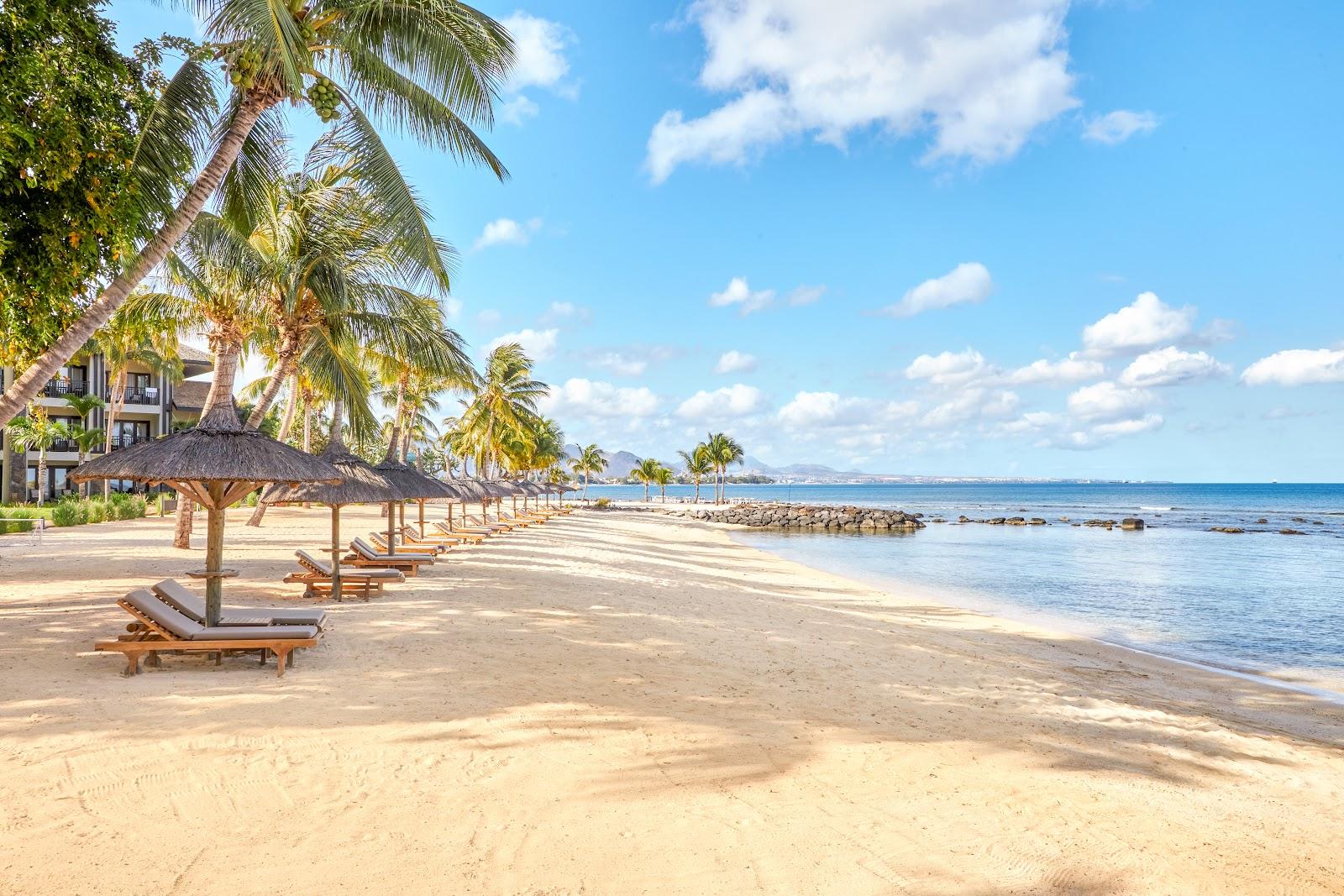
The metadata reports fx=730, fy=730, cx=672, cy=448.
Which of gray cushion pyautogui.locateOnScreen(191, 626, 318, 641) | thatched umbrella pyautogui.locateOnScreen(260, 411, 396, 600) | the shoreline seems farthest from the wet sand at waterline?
thatched umbrella pyautogui.locateOnScreen(260, 411, 396, 600)

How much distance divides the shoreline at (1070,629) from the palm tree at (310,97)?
12.2 metres

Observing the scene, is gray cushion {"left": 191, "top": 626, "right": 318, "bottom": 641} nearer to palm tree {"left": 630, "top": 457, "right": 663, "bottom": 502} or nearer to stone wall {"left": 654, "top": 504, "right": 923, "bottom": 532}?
stone wall {"left": 654, "top": 504, "right": 923, "bottom": 532}

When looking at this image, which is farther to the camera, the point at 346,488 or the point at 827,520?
the point at 827,520

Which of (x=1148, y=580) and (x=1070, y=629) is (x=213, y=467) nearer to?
(x=1070, y=629)

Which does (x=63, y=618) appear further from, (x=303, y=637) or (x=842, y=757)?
(x=842, y=757)

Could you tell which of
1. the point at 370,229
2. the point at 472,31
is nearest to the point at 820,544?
the point at 370,229

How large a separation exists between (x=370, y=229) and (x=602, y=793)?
43.0 feet

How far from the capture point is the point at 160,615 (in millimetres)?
6586

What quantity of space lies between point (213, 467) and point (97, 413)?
36.8 meters

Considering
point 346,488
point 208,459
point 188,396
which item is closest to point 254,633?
point 208,459

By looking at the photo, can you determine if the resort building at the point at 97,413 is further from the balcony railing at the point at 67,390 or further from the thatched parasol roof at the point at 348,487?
the thatched parasol roof at the point at 348,487

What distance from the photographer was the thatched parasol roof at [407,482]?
13.2 metres

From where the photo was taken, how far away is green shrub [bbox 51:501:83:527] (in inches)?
835

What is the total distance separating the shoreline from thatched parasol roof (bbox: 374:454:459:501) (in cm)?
1062
